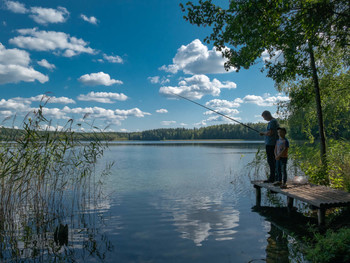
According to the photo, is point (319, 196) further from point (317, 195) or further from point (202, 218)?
point (202, 218)

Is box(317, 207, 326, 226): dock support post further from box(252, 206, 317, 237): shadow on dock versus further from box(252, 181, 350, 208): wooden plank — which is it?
box(252, 181, 350, 208): wooden plank

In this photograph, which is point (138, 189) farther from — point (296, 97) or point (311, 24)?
point (311, 24)

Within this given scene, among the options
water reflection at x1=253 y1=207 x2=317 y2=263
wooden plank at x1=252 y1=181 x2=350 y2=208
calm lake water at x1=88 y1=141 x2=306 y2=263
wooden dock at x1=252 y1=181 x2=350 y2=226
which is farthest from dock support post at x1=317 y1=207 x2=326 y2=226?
calm lake water at x1=88 y1=141 x2=306 y2=263

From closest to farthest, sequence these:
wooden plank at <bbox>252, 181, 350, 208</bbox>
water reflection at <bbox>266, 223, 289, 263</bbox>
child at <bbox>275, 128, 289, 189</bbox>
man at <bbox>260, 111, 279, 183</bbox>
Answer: water reflection at <bbox>266, 223, 289, 263</bbox>, wooden plank at <bbox>252, 181, 350, 208</bbox>, child at <bbox>275, 128, 289, 189</bbox>, man at <bbox>260, 111, 279, 183</bbox>

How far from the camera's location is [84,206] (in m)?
9.38

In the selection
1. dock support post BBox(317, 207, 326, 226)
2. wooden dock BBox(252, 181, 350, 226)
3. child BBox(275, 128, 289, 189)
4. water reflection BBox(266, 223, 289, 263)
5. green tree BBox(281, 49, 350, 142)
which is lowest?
water reflection BBox(266, 223, 289, 263)

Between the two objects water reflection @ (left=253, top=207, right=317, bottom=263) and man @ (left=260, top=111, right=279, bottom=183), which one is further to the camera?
man @ (left=260, top=111, right=279, bottom=183)

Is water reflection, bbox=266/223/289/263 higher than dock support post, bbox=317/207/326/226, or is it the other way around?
dock support post, bbox=317/207/326/226

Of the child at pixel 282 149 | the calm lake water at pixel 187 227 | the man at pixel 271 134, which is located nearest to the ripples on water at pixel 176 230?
the calm lake water at pixel 187 227

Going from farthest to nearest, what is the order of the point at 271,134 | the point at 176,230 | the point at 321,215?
the point at 271,134
the point at 176,230
the point at 321,215

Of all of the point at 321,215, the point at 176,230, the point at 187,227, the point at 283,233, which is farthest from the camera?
the point at 187,227

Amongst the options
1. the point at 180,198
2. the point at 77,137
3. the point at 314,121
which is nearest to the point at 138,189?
the point at 180,198

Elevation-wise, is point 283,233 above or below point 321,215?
below

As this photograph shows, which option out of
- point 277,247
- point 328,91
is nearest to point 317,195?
point 277,247
